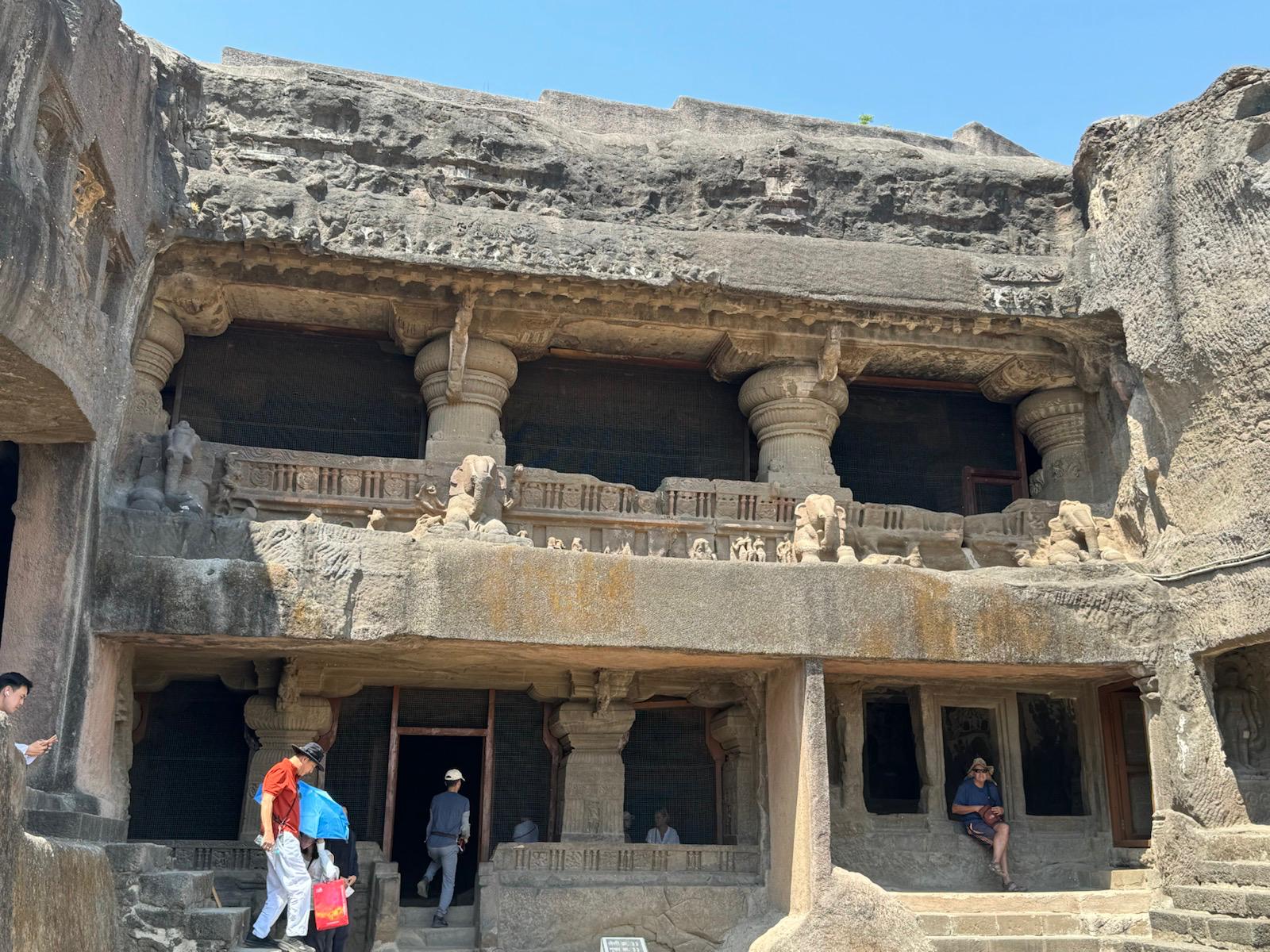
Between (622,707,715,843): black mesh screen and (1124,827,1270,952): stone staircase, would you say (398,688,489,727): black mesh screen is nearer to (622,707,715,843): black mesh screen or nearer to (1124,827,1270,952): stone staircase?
(622,707,715,843): black mesh screen

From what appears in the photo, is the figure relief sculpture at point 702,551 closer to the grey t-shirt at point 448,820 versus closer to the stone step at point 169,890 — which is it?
the grey t-shirt at point 448,820

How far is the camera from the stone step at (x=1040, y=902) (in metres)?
7.99

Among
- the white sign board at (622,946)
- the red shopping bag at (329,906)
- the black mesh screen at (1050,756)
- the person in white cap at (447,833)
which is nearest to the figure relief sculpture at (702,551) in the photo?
the person in white cap at (447,833)

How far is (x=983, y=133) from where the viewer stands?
40.2ft

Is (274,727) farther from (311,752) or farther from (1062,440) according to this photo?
(1062,440)

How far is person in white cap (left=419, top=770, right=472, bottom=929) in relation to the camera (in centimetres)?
824

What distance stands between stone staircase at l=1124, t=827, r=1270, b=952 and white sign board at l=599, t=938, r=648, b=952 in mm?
3245

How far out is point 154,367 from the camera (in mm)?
9109

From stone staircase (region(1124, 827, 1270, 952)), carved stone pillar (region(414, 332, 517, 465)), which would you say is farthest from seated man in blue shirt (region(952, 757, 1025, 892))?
carved stone pillar (region(414, 332, 517, 465))

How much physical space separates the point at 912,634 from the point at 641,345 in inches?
146

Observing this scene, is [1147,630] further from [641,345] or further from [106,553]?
[106,553]

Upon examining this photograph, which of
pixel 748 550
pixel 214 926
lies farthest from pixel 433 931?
pixel 748 550

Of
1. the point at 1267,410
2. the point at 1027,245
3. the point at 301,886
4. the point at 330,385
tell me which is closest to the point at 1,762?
the point at 301,886

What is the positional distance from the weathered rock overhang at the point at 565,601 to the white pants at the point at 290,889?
1389mm
